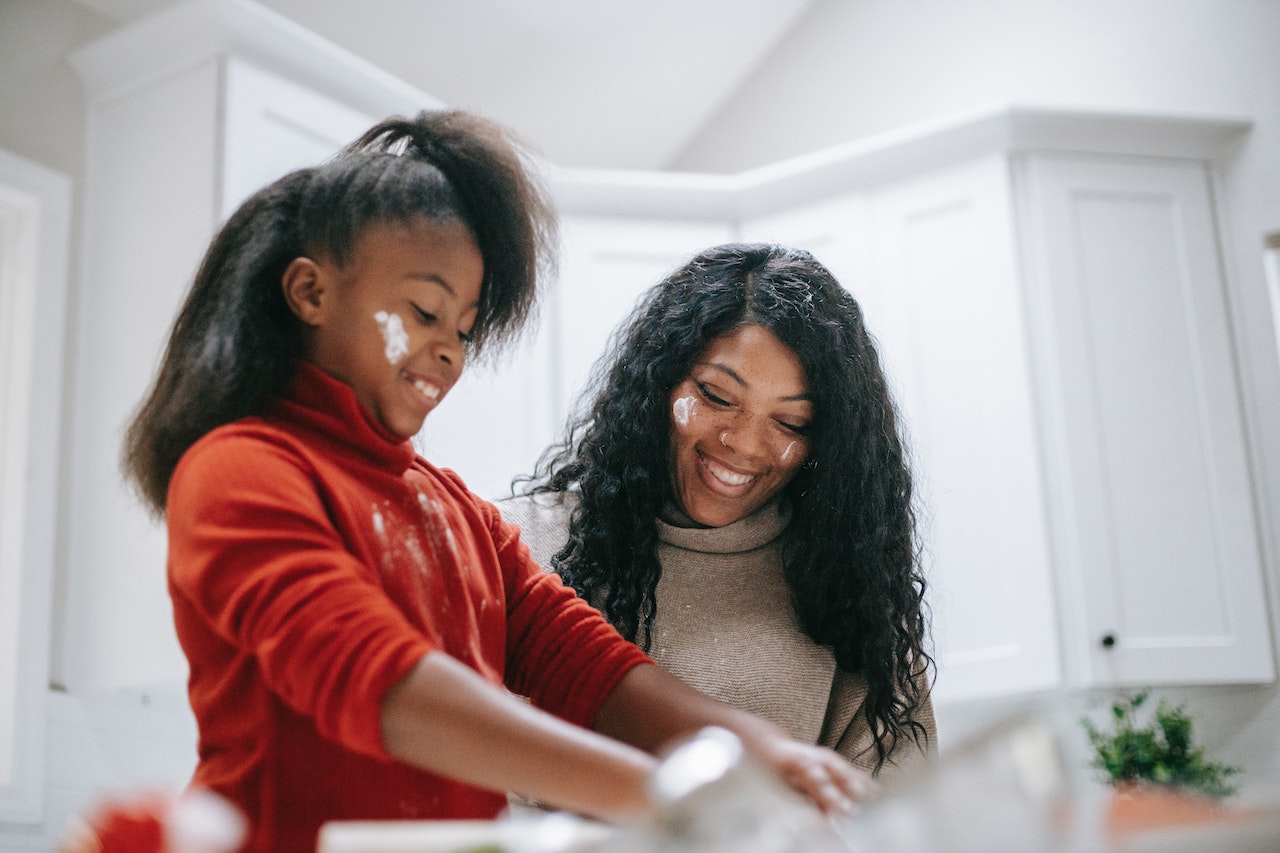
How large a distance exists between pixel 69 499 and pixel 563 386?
899 mm

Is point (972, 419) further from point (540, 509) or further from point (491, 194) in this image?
point (491, 194)

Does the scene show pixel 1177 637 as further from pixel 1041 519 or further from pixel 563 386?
pixel 563 386

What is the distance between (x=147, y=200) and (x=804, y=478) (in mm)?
1278

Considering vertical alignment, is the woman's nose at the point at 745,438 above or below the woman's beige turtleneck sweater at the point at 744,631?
above

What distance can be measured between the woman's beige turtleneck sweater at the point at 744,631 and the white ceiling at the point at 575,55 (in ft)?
4.39

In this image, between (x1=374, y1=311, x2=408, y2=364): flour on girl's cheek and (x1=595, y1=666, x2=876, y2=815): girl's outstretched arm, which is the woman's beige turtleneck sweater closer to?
(x1=595, y1=666, x2=876, y2=815): girl's outstretched arm

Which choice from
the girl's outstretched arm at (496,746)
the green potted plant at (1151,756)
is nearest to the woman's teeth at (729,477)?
the girl's outstretched arm at (496,746)

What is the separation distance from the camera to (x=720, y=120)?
3424mm

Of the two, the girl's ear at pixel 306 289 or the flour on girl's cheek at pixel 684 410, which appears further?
the flour on girl's cheek at pixel 684 410

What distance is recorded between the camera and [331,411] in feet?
2.84

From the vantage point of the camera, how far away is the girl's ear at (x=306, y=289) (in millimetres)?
882

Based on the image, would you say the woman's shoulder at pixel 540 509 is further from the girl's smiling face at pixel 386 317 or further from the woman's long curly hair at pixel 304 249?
the girl's smiling face at pixel 386 317

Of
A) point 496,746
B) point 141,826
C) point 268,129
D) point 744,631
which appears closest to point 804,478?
point 744,631

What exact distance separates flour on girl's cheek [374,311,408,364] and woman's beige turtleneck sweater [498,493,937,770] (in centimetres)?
55
